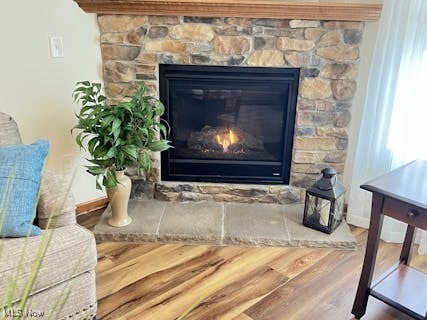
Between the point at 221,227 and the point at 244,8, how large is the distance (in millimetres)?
1385

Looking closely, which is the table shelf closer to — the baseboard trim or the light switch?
the baseboard trim

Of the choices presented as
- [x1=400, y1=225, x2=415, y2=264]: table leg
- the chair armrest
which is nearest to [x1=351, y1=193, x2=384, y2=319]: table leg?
[x1=400, y1=225, x2=415, y2=264]: table leg

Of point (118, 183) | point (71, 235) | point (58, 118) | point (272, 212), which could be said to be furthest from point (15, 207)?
point (272, 212)

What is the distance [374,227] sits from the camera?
174 centimetres

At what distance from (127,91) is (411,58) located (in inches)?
69.7

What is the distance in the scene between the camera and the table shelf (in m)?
1.77

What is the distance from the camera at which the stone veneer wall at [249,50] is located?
250cm

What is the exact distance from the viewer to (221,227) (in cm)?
255

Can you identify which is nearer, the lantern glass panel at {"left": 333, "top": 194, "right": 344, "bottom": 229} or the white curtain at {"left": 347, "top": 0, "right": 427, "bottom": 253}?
the white curtain at {"left": 347, "top": 0, "right": 427, "bottom": 253}

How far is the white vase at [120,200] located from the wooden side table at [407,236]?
4.62 feet

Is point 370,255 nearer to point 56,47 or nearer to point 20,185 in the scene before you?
point 20,185

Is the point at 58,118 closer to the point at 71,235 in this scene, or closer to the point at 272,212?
the point at 71,235

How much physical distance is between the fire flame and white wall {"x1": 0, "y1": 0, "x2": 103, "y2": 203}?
3.10ft

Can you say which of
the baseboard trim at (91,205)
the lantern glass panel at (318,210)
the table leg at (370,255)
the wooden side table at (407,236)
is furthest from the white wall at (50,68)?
the table leg at (370,255)
